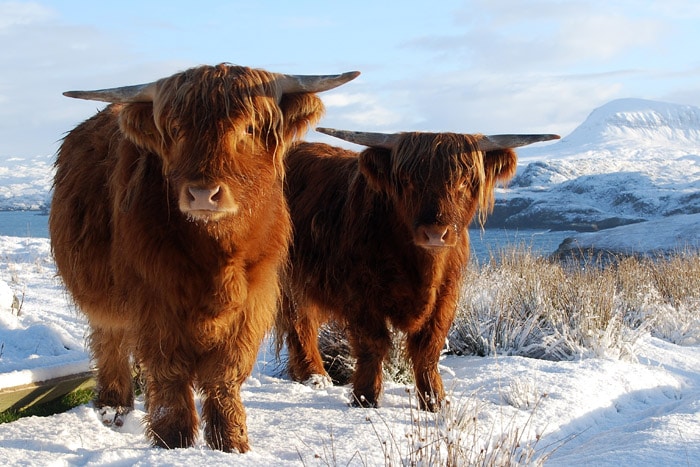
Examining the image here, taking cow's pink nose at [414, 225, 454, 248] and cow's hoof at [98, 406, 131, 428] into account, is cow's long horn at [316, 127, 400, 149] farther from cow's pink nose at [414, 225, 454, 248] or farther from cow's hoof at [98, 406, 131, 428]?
cow's hoof at [98, 406, 131, 428]

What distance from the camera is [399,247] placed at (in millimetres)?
4797

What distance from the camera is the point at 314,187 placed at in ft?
18.7

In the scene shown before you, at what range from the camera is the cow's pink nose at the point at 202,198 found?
2.90 m

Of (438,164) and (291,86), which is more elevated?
(291,86)

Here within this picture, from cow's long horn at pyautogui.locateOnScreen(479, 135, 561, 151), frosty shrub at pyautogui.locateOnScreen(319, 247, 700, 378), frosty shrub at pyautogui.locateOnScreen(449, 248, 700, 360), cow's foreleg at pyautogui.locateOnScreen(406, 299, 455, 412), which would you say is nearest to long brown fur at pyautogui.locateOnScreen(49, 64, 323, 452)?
cow's foreleg at pyautogui.locateOnScreen(406, 299, 455, 412)

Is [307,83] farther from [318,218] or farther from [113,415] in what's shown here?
[113,415]

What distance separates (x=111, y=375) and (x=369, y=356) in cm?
159

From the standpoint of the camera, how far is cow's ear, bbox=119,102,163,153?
3.33m

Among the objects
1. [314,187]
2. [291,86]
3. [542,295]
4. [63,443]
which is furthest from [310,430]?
[542,295]

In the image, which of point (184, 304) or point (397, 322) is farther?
point (397, 322)

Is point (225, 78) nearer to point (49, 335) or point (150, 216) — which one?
point (150, 216)

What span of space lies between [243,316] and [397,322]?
1645 mm

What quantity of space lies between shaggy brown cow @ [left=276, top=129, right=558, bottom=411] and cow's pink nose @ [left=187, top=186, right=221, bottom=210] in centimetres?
169

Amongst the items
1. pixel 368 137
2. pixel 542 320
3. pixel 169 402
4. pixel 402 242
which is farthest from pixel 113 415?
pixel 542 320
